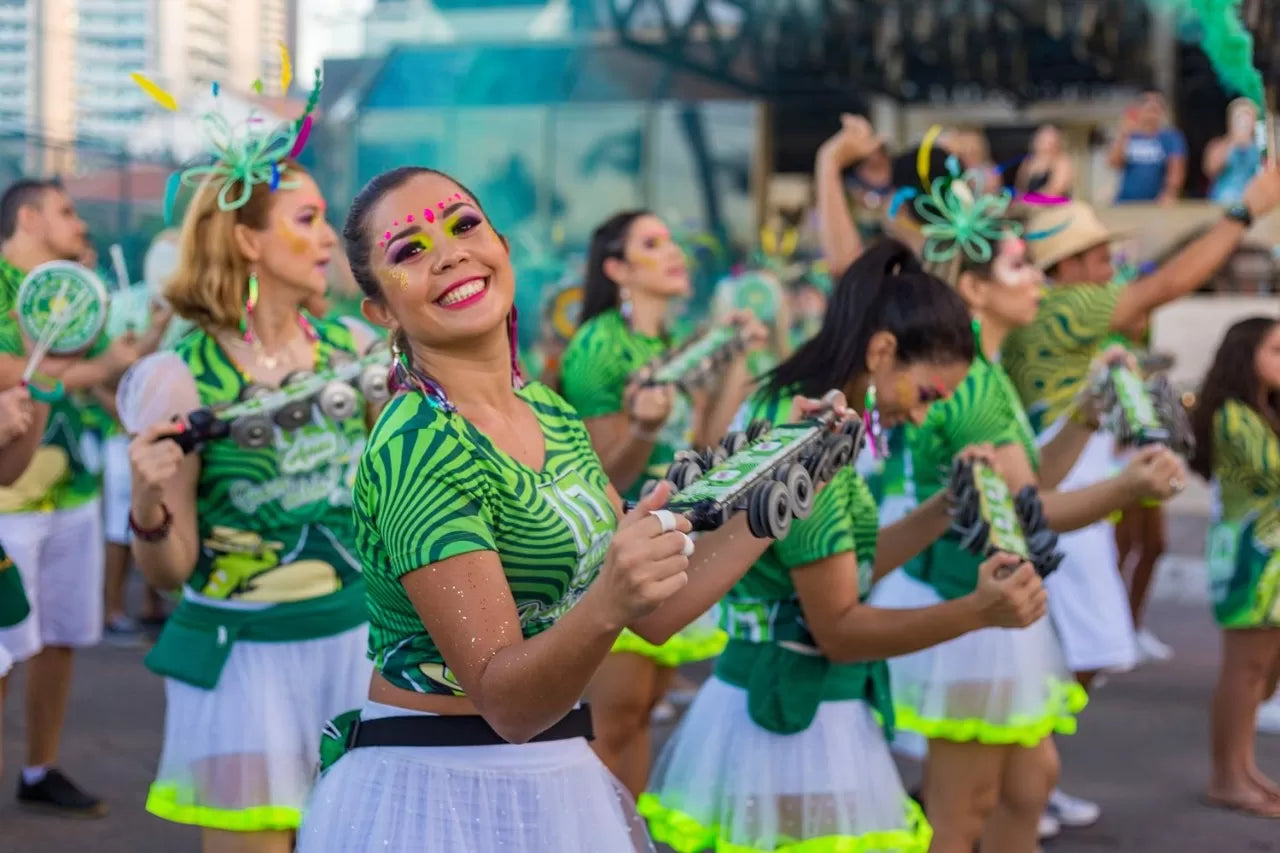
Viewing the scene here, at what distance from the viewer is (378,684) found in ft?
8.14

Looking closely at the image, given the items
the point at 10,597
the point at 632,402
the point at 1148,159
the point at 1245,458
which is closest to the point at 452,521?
the point at 10,597

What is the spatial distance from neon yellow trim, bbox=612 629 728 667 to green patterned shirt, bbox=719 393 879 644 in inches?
61.7

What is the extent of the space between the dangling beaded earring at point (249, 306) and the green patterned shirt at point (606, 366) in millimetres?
1899

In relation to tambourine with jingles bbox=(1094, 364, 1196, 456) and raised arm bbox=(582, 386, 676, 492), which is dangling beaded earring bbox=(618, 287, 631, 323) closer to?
raised arm bbox=(582, 386, 676, 492)

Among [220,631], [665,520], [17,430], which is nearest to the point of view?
[665,520]

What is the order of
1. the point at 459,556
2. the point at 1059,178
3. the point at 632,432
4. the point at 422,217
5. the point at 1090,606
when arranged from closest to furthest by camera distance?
the point at 459,556
the point at 422,217
the point at 632,432
the point at 1090,606
the point at 1059,178

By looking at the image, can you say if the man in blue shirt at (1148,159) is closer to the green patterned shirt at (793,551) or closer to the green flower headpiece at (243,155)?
the green flower headpiece at (243,155)

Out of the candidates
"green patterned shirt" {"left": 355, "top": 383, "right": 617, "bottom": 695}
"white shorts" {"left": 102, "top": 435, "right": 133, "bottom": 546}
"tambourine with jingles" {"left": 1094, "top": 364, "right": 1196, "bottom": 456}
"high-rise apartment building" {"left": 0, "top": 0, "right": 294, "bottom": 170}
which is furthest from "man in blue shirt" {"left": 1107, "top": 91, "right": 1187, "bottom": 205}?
"green patterned shirt" {"left": 355, "top": 383, "right": 617, "bottom": 695}

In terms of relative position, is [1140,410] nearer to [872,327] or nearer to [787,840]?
[872,327]

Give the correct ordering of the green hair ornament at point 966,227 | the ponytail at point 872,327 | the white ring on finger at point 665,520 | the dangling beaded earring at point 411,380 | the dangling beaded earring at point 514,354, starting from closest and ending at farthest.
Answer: the white ring on finger at point 665,520
the dangling beaded earring at point 411,380
the dangling beaded earring at point 514,354
the ponytail at point 872,327
the green hair ornament at point 966,227

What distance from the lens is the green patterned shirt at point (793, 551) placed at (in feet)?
9.84

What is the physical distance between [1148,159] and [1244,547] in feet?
30.5

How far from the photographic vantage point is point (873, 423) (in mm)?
3256

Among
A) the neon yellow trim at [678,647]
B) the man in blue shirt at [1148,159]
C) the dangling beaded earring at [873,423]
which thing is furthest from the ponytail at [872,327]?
the man in blue shirt at [1148,159]
